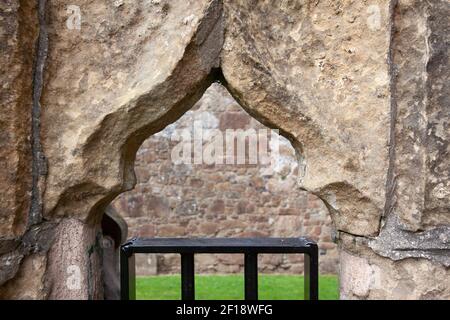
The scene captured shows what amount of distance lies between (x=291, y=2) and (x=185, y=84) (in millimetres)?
480

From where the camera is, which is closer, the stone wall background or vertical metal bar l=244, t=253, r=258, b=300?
vertical metal bar l=244, t=253, r=258, b=300

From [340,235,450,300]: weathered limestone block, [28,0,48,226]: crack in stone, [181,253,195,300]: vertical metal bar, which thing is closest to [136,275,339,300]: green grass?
[181,253,195,300]: vertical metal bar

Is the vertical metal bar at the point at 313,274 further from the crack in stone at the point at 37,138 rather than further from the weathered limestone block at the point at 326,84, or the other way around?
the crack in stone at the point at 37,138

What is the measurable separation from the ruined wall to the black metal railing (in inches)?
11.1

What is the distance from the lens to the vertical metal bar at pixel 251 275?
184cm

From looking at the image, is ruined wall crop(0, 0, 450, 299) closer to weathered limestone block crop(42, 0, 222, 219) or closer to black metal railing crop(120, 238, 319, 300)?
weathered limestone block crop(42, 0, 222, 219)

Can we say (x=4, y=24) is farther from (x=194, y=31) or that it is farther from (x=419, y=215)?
(x=419, y=215)

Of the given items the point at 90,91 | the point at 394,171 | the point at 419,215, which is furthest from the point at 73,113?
the point at 419,215

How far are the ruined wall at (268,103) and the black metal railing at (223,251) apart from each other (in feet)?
0.93

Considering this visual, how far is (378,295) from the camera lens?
60.0 inches

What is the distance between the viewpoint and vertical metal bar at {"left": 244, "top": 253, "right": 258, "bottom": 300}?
72.6 inches

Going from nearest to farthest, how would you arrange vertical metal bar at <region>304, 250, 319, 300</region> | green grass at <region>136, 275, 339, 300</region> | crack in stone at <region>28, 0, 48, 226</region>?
crack in stone at <region>28, 0, 48, 226</region>, vertical metal bar at <region>304, 250, 319, 300</region>, green grass at <region>136, 275, 339, 300</region>

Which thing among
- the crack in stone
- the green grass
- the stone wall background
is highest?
the crack in stone

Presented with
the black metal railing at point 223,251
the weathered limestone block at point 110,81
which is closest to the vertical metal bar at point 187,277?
the black metal railing at point 223,251
